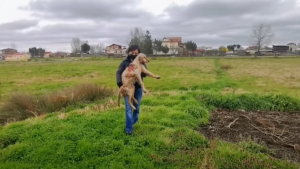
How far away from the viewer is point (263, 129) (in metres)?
6.87

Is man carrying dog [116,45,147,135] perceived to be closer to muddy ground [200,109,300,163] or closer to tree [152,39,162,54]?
muddy ground [200,109,300,163]

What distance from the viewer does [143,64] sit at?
6.14 metres

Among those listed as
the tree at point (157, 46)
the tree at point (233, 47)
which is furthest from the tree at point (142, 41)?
the tree at point (233, 47)

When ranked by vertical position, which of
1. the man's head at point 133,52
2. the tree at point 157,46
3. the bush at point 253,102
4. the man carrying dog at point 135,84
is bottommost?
the bush at point 253,102

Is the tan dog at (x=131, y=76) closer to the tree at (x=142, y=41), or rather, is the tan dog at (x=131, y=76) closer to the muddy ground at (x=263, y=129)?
the muddy ground at (x=263, y=129)

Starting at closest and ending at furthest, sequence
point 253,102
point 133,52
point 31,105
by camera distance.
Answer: point 133,52
point 31,105
point 253,102

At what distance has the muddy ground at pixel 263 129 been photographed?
571 centimetres

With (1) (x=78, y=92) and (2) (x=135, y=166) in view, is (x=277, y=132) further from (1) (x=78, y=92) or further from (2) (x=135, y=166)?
(1) (x=78, y=92)

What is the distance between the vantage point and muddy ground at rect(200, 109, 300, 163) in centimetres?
571

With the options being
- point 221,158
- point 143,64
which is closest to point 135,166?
point 221,158

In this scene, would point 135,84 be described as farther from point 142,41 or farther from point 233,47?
point 233,47

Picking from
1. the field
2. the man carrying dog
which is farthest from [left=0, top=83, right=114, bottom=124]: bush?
the man carrying dog

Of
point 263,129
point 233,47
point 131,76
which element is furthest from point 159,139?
point 233,47

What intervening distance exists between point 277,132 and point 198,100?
378 cm
